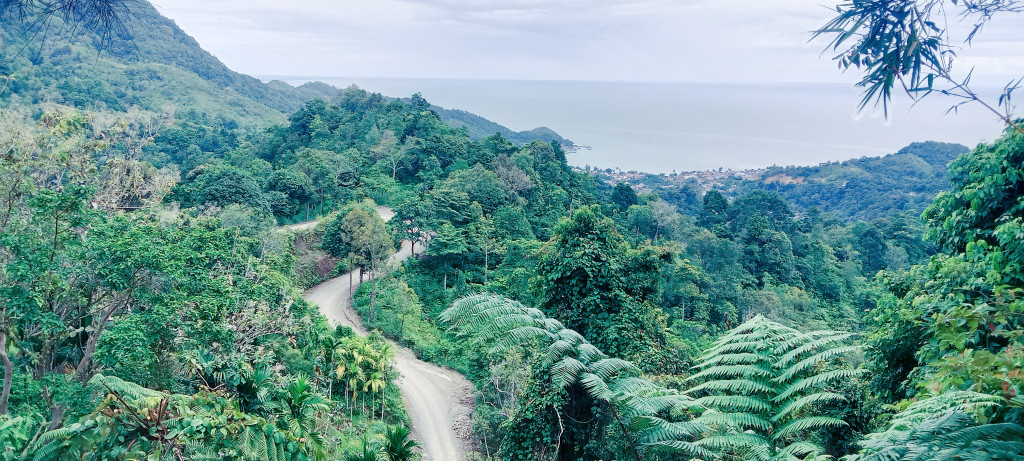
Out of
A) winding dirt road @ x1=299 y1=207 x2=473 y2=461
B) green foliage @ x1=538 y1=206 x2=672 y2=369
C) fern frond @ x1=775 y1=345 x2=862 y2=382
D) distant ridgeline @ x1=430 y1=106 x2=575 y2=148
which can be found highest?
distant ridgeline @ x1=430 y1=106 x2=575 y2=148

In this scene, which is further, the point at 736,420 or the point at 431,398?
the point at 431,398

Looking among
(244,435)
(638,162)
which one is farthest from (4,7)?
A: (638,162)

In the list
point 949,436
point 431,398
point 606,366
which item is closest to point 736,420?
point 606,366

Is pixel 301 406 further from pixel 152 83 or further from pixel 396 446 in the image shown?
pixel 152 83

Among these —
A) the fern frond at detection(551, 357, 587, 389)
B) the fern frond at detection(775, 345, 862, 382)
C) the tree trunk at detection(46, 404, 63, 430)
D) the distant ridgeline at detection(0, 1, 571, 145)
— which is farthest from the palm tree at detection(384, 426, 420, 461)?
the distant ridgeline at detection(0, 1, 571, 145)

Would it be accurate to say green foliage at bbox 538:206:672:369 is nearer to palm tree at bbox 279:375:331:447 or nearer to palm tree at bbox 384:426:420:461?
palm tree at bbox 384:426:420:461

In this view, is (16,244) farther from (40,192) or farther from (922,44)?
(922,44)
